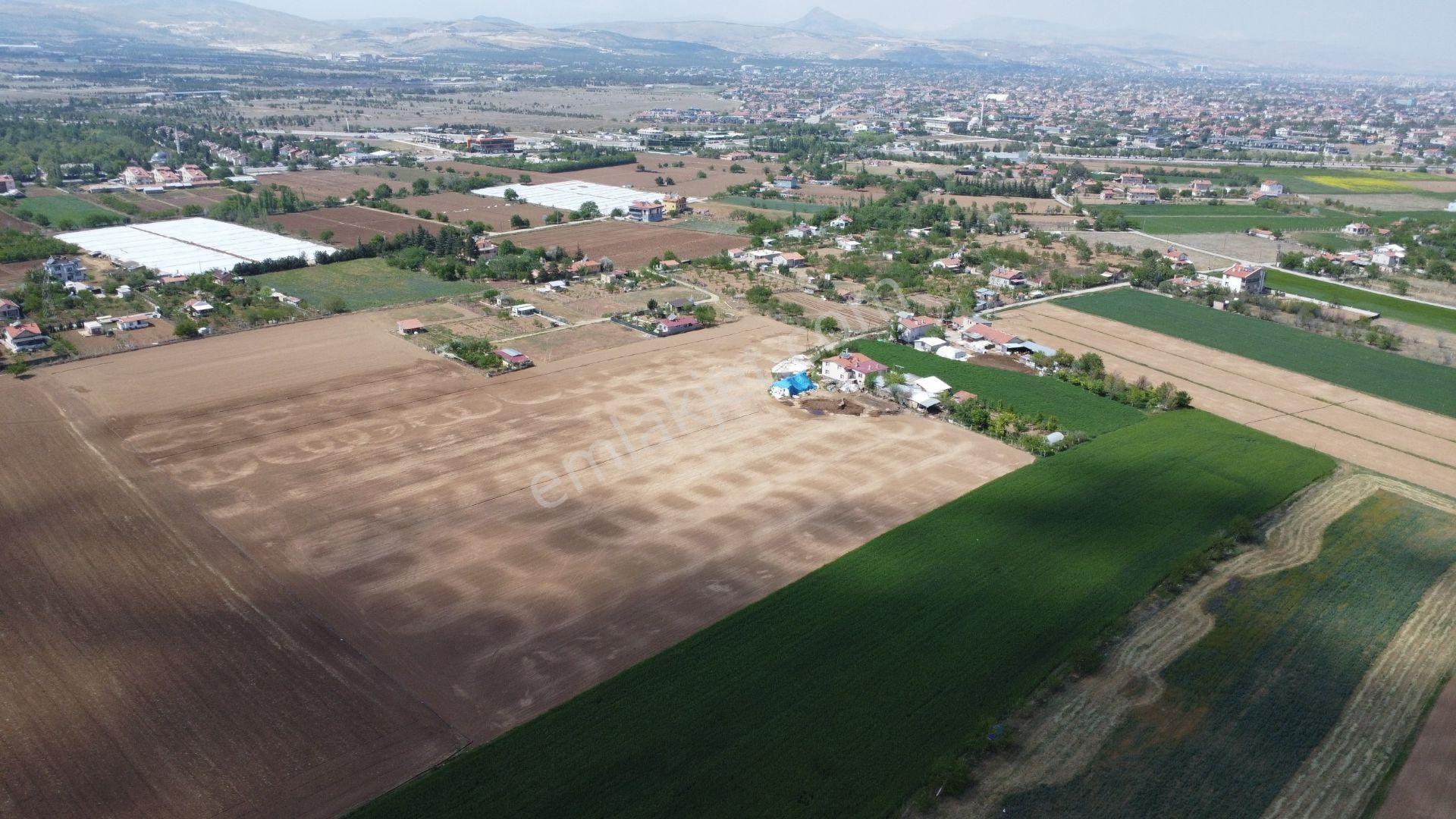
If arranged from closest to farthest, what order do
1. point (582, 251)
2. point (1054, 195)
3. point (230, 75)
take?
point (582, 251) < point (1054, 195) < point (230, 75)

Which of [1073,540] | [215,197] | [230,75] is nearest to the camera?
[1073,540]

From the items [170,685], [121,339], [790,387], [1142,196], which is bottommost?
[170,685]

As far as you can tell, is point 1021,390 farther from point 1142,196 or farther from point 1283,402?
point 1142,196

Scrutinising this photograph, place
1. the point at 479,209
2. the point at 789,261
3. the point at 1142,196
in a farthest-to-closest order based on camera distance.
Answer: the point at 1142,196 → the point at 479,209 → the point at 789,261

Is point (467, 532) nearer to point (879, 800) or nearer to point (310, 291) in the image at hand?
point (879, 800)

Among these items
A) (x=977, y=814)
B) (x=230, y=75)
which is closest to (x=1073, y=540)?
(x=977, y=814)

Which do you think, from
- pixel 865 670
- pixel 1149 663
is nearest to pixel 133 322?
pixel 865 670

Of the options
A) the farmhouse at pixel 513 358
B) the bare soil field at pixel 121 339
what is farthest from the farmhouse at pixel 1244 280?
the bare soil field at pixel 121 339
